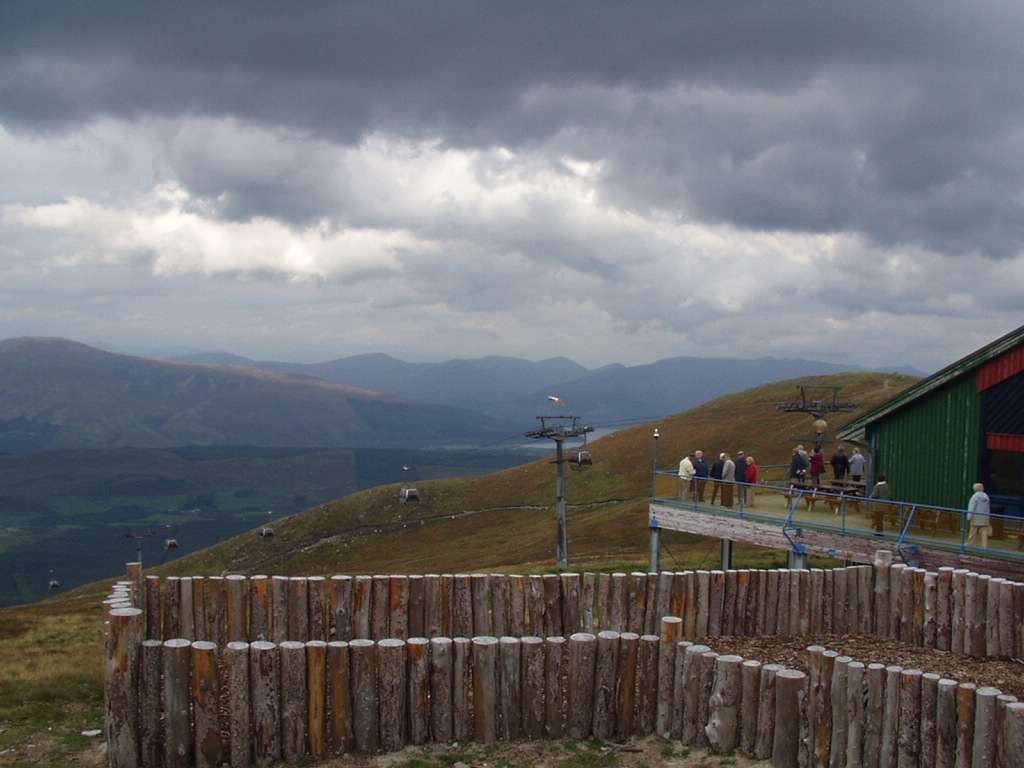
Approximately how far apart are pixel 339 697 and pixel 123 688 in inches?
118

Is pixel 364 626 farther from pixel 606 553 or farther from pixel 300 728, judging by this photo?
pixel 606 553

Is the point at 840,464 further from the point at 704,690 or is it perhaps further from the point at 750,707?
the point at 750,707

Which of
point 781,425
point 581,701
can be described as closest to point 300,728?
point 581,701

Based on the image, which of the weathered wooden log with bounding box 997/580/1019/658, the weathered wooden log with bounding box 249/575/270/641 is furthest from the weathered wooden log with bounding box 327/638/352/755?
the weathered wooden log with bounding box 997/580/1019/658

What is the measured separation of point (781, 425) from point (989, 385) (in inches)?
2704

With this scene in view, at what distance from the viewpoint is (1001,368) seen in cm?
2495

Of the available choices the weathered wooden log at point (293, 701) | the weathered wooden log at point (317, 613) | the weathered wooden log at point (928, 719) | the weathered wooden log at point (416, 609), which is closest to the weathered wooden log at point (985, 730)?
the weathered wooden log at point (928, 719)

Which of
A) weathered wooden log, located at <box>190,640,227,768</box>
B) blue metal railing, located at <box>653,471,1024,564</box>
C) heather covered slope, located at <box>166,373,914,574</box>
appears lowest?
heather covered slope, located at <box>166,373,914,574</box>

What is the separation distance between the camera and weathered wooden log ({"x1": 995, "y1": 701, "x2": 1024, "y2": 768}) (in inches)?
419

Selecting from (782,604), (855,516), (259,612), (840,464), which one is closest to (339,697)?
(259,612)

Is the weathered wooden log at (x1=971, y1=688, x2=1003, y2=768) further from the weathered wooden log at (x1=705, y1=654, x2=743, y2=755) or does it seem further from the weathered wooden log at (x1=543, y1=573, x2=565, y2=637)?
the weathered wooden log at (x1=543, y1=573, x2=565, y2=637)

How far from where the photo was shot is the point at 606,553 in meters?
55.6

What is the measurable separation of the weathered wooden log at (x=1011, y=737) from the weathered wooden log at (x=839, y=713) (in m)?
1.81

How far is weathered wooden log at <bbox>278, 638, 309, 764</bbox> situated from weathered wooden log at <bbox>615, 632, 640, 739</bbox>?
4558mm
